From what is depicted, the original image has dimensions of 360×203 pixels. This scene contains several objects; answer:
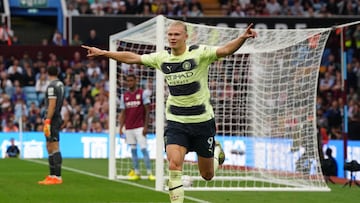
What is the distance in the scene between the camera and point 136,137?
19.2 meters

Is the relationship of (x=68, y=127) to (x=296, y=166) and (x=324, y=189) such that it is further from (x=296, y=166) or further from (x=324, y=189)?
(x=324, y=189)

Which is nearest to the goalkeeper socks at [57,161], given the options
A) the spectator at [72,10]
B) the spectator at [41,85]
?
the spectator at [41,85]

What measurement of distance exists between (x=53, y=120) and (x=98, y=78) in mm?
15408

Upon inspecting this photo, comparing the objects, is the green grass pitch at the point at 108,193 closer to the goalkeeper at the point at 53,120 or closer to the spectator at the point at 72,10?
the goalkeeper at the point at 53,120

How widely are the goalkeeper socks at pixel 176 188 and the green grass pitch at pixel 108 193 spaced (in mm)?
3036

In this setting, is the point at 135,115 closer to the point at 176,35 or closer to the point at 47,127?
the point at 47,127

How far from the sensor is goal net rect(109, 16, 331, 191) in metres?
18.2

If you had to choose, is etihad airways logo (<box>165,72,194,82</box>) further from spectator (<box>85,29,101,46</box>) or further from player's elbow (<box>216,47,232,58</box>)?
spectator (<box>85,29,101,46</box>)

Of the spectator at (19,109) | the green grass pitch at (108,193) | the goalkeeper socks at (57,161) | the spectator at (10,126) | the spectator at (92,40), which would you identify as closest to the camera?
the green grass pitch at (108,193)

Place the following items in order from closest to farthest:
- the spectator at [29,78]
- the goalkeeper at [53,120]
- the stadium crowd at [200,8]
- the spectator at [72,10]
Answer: the goalkeeper at [53,120] → the spectator at [29,78] → the spectator at [72,10] → the stadium crowd at [200,8]

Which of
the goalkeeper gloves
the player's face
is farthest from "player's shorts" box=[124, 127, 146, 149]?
the player's face

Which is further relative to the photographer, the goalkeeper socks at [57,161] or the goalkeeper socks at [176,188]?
the goalkeeper socks at [57,161]

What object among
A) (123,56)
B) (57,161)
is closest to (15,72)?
→ (57,161)

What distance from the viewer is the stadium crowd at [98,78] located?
29.4m
